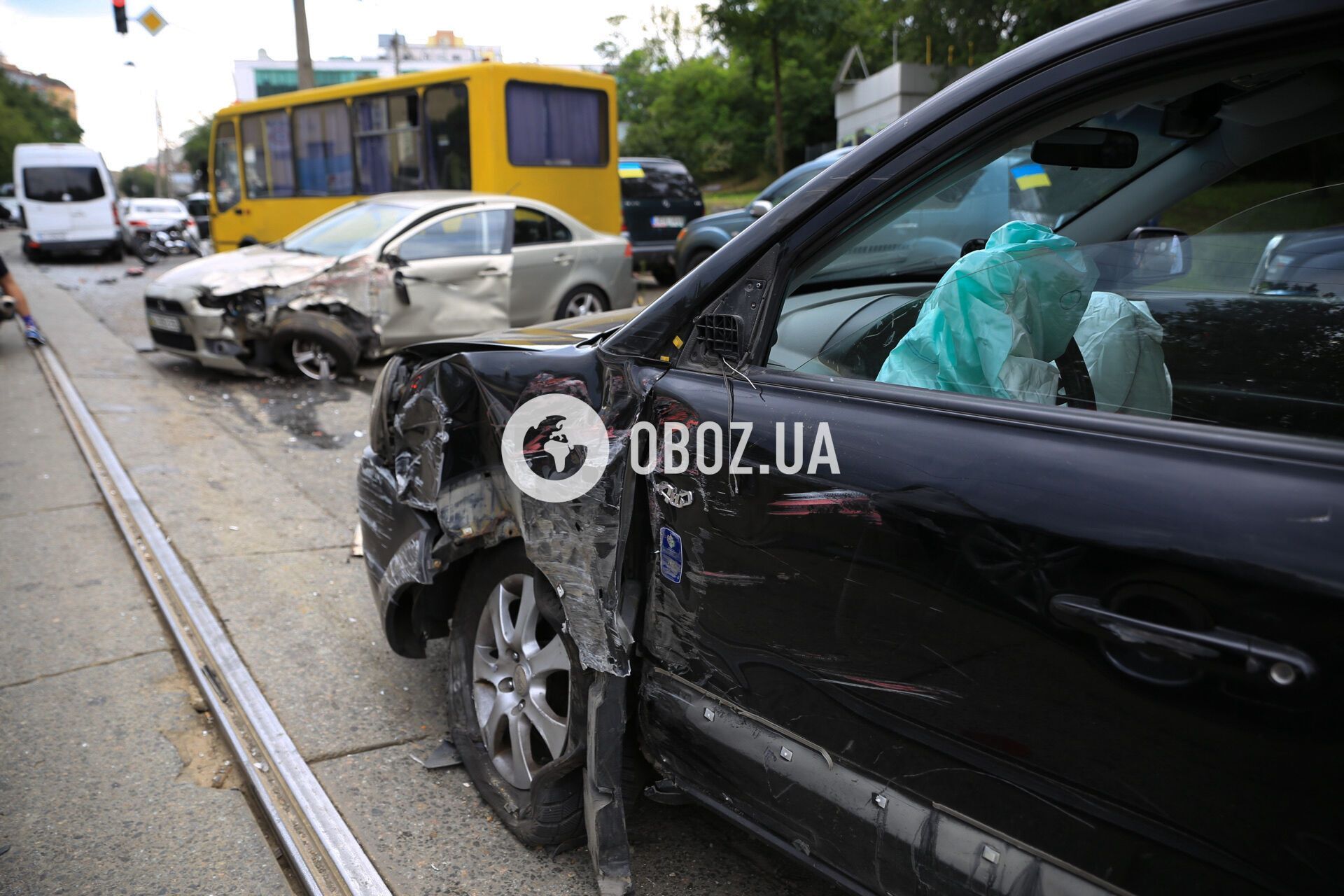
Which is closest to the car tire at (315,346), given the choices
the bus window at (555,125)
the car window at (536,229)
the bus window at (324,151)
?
the car window at (536,229)

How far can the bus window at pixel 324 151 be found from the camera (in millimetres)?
13102

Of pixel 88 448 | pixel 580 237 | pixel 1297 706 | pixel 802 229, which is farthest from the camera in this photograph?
pixel 580 237

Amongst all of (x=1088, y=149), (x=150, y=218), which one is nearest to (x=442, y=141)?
(x=1088, y=149)

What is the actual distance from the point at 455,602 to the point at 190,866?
94 cm

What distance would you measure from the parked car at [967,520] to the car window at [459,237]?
655 centimetres

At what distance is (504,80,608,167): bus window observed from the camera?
11797mm

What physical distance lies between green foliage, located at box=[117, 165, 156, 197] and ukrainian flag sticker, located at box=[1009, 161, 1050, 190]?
351ft

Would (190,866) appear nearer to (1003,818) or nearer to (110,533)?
(1003,818)

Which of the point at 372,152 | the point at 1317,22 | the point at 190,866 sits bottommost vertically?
the point at 190,866

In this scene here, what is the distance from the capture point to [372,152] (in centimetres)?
1277

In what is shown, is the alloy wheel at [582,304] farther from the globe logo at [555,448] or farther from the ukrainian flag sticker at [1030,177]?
the globe logo at [555,448]

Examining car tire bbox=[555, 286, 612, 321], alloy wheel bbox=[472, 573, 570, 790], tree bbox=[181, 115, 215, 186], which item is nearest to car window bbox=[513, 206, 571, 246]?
car tire bbox=[555, 286, 612, 321]

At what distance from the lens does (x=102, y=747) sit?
3.06m

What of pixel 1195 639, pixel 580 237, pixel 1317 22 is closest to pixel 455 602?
pixel 1195 639
